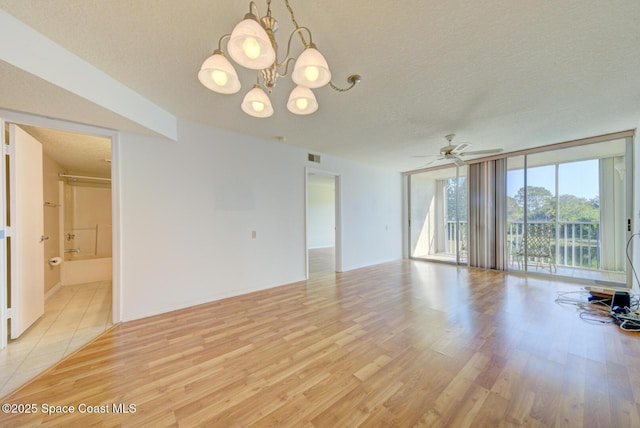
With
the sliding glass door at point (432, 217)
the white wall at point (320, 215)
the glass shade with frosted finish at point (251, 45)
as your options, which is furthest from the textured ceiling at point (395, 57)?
the white wall at point (320, 215)

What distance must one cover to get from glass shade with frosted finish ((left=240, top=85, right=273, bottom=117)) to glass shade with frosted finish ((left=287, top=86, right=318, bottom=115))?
0.64ft

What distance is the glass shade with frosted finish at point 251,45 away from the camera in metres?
1.05

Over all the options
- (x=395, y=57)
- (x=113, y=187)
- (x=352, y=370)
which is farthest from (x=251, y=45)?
(x=113, y=187)

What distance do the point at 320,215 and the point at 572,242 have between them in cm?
708

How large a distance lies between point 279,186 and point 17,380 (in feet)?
10.8

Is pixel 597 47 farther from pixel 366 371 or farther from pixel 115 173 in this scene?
pixel 115 173

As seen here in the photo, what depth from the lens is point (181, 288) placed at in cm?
300

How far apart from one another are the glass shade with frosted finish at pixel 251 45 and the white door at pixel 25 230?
282 cm

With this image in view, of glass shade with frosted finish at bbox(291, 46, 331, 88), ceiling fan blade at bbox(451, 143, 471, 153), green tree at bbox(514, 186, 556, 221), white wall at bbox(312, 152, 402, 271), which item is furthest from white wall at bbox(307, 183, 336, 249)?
Result: glass shade with frosted finish at bbox(291, 46, 331, 88)

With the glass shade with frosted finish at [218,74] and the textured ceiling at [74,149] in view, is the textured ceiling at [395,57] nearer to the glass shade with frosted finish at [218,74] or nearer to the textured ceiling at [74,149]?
the glass shade with frosted finish at [218,74]

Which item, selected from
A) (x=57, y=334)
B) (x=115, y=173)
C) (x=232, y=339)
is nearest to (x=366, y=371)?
(x=232, y=339)

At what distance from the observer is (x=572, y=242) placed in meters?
5.01

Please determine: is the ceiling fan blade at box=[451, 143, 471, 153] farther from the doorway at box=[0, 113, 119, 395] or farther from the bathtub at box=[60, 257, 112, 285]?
the bathtub at box=[60, 257, 112, 285]

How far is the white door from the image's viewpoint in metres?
2.22
